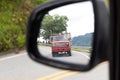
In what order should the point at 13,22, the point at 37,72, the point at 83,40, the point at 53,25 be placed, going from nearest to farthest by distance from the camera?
the point at 83,40 < the point at 53,25 < the point at 37,72 < the point at 13,22

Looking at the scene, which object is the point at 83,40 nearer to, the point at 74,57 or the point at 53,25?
the point at 74,57

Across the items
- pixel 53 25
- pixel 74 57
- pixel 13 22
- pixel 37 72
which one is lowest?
pixel 37 72

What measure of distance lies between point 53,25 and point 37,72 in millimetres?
6397

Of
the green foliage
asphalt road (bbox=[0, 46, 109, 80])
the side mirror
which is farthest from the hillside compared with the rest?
the green foliage

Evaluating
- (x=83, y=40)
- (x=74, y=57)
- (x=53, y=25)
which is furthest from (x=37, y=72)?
(x=83, y=40)

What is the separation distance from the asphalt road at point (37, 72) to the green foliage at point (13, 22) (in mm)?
2824

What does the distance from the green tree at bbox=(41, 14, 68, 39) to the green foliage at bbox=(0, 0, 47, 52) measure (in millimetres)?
10391

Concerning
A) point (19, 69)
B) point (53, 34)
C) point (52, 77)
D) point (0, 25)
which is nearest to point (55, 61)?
point (53, 34)

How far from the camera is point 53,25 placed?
2.12 meters

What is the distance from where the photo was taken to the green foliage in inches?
517

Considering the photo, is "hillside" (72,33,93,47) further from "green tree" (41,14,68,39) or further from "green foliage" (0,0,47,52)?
"green foliage" (0,0,47,52)

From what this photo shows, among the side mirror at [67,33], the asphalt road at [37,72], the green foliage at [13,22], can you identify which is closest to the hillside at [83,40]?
the side mirror at [67,33]
